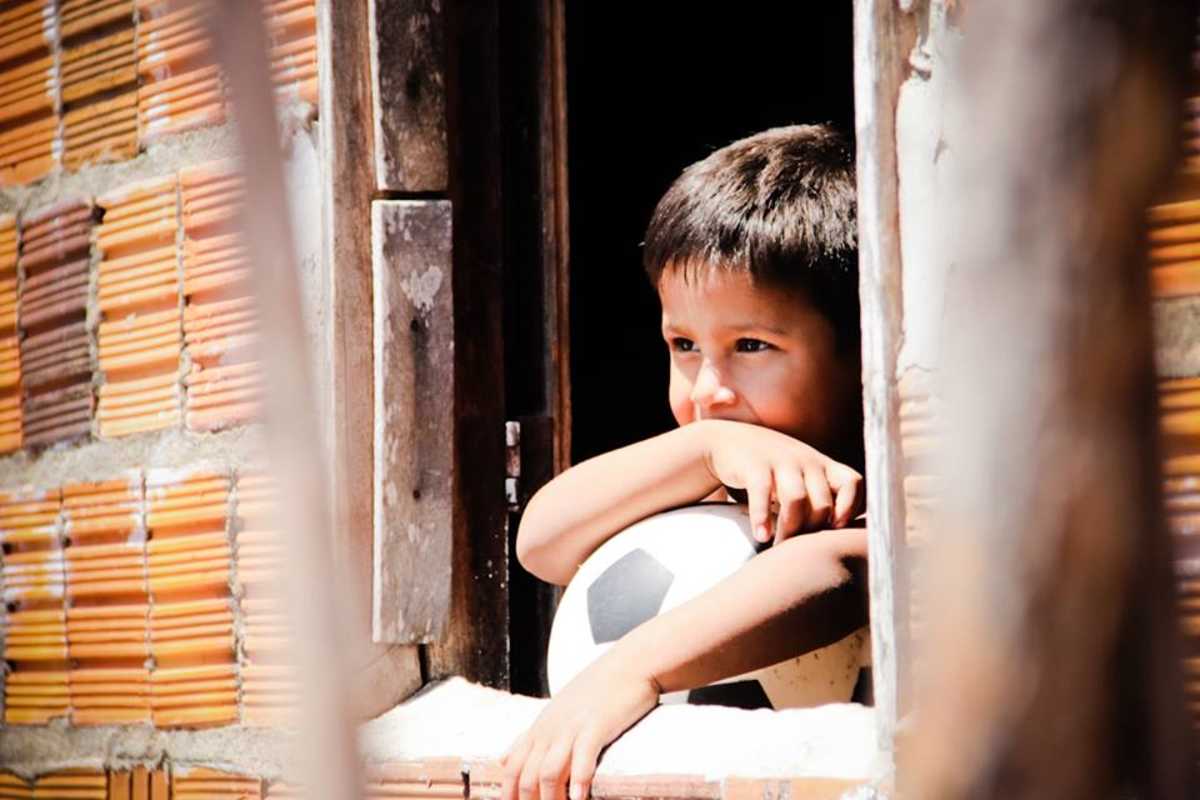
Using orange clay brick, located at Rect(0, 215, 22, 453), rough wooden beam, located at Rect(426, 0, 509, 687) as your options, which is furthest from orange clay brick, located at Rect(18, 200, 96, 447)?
rough wooden beam, located at Rect(426, 0, 509, 687)

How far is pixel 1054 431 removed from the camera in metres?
0.45

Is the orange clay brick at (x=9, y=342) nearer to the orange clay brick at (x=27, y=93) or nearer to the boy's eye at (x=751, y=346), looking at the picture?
the orange clay brick at (x=27, y=93)


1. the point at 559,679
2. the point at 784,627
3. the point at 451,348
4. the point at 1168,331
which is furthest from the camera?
the point at 451,348

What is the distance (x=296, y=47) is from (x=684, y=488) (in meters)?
0.77

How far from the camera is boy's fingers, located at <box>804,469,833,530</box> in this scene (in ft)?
5.18

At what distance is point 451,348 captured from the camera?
188 centimetres

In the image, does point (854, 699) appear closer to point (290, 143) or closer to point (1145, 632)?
point (290, 143)

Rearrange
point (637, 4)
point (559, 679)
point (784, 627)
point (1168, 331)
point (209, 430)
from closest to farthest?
point (1168, 331), point (784, 627), point (559, 679), point (209, 430), point (637, 4)

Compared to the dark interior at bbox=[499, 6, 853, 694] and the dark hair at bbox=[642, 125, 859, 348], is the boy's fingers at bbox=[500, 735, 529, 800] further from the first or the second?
the dark interior at bbox=[499, 6, 853, 694]

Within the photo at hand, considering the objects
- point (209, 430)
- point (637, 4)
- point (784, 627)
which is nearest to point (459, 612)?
point (209, 430)

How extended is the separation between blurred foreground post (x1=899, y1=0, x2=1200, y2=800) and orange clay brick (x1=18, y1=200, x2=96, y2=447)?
1.92m

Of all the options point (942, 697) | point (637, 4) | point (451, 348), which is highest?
point (637, 4)

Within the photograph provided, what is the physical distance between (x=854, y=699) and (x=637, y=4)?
2091 millimetres

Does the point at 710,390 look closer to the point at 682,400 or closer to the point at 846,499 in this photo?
the point at 682,400
